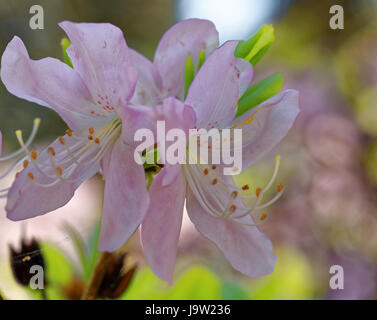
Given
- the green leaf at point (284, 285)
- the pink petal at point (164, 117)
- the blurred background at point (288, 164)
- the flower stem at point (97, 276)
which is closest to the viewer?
the pink petal at point (164, 117)

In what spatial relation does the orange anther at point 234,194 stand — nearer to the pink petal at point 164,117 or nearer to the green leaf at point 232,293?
the pink petal at point 164,117

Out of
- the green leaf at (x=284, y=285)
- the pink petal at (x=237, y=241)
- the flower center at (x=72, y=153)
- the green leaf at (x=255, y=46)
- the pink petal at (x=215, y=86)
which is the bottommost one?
the green leaf at (x=284, y=285)

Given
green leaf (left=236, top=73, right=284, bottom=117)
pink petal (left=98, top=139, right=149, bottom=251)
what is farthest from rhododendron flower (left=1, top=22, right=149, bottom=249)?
green leaf (left=236, top=73, right=284, bottom=117)

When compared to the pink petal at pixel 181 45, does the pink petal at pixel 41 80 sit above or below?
below

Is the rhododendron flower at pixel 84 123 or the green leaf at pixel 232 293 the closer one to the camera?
the rhododendron flower at pixel 84 123

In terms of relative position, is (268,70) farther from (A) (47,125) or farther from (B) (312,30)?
(A) (47,125)

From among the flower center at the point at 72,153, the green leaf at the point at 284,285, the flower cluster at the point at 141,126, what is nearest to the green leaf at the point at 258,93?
the flower cluster at the point at 141,126

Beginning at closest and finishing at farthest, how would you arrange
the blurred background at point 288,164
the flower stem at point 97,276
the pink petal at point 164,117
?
the pink petal at point 164,117
the flower stem at point 97,276
the blurred background at point 288,164

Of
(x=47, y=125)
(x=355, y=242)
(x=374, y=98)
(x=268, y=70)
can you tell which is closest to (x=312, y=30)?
(x=268, y=70)
